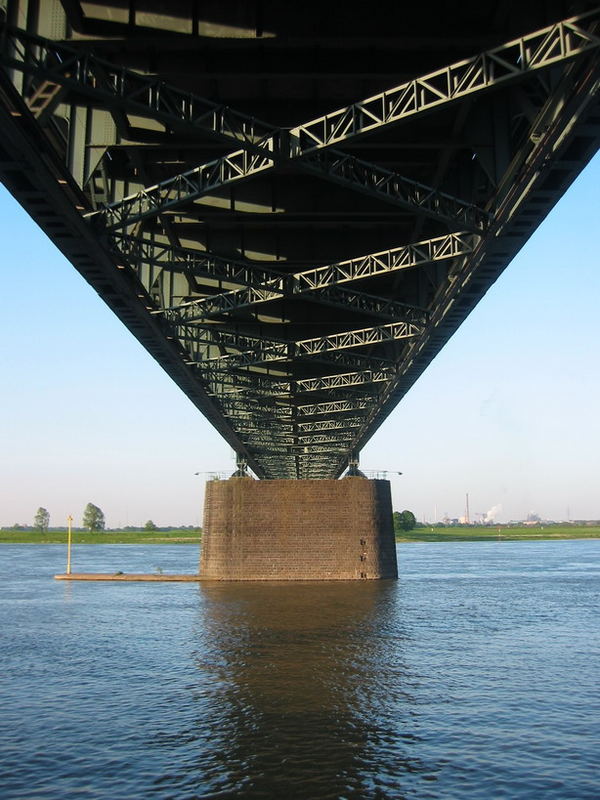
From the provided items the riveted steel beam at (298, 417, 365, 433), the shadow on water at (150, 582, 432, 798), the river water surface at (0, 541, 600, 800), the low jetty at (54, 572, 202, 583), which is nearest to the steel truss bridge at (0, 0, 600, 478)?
the river water surface at (0, 541, 600, 800)

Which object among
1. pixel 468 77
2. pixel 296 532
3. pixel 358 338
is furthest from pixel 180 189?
→ pixel 296 532

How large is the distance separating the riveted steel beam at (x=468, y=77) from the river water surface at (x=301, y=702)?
37.0 ft

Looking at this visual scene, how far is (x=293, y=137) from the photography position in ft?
49.4

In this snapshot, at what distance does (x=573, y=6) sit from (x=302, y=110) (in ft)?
21.0

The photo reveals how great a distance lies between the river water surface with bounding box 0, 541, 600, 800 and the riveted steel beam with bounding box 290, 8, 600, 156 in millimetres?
11284

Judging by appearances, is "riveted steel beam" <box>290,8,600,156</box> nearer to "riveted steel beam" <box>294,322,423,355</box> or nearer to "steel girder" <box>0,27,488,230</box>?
"steel girder" <box>0,27,488,230</box>

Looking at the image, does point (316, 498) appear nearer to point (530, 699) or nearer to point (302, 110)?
point (530, 699)

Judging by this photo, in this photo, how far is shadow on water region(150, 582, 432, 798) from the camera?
14.1 m

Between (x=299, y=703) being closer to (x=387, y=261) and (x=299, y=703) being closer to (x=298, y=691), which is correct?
(x=298, y=691)

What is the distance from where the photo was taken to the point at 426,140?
1780cm

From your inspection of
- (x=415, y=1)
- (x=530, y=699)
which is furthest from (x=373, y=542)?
(x=415, y=1)

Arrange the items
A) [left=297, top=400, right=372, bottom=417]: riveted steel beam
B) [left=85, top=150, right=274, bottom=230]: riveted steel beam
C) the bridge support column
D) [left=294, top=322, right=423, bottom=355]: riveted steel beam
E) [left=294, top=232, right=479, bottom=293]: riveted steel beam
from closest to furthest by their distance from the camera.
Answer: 1. [left=85, top=150, right=274, bottom=230]: riveted steel beam
2. [left=294, top=232, right=479, bottom=293]: riveted steel beam
3. [left=294, top=322, right=423, bottom=355]: riveted steel beam
4. [left=297, top=400, right=372, bottom=417]: riveted steel beam
5. the bridge support column

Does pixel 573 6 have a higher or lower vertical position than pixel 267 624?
higher

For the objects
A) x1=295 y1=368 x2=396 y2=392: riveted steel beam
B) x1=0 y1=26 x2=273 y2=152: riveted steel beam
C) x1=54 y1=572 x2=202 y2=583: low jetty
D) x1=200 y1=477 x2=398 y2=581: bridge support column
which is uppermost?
x1=295 y1=368 x2=396 y2=392: riveted steel beam
